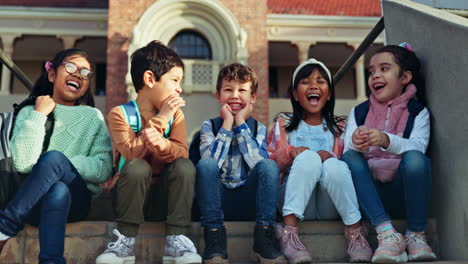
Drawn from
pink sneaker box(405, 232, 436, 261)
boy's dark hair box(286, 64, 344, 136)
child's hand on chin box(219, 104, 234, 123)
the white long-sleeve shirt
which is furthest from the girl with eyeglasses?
pink sneaker box(405, 232, 436, 261)

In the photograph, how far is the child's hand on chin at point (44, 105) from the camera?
279 cm

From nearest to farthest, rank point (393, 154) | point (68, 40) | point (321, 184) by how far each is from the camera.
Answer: point (321, 184)
point (393, 154)
point (68, 40)

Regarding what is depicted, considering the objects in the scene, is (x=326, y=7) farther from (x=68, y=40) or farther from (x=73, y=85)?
(x=73, y=85)

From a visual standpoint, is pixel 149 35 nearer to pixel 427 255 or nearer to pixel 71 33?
pixel 71 33

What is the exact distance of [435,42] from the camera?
9.40 ft

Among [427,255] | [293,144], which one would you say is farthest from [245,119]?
[427,255]

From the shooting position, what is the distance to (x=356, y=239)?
101 inches

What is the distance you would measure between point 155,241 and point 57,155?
693 mm

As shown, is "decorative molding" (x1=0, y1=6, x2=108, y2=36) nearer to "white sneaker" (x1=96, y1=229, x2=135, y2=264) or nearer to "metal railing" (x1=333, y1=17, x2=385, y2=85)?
"metal railing" (x1=333, y1=17, x2=385, y2=85)

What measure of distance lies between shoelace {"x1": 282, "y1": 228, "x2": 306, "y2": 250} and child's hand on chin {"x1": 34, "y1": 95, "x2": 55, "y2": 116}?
156 cm

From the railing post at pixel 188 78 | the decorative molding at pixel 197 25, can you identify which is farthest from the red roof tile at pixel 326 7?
the railing post at pixel 188 78

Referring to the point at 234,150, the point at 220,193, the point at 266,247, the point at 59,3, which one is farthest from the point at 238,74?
the point at 59,3

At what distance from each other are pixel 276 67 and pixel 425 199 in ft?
51.9

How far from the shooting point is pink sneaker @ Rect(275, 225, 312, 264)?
2389 millimetres
